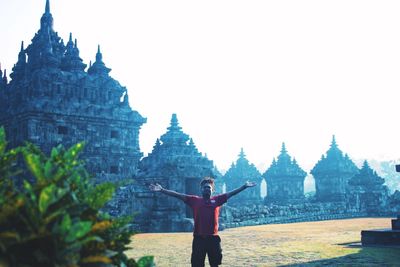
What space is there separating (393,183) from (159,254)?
115m

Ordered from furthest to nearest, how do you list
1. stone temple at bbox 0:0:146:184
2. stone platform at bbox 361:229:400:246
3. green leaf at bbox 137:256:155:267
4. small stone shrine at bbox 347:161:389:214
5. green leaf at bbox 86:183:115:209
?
small stone shrine at bbox 347:161:389:214
stone temple at bbox 0:0:146:184
stone platform at bbox 361:229:400:246
green leaf at bbox 137:256:155:267
green leaf at bbox 86:183:115:209

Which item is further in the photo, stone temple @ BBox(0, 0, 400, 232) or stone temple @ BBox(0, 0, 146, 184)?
stone temple @ BBox(0, 0, 146, 184)

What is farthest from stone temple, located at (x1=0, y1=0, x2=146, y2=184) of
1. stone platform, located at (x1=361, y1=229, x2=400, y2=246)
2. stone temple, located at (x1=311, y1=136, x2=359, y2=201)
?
stone platform, located at (x1=361, y1=229, x2=400, y2=246)

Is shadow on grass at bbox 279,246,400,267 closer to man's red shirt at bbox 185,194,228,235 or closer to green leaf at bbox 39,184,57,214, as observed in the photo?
man's red shirt at bbox 185,194,228,235

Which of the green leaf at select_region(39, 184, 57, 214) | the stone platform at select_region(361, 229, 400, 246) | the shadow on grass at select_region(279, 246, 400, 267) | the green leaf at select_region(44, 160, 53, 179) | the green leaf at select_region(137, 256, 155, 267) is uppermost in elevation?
the green leaf at select_region(44, 160, 53, 179)

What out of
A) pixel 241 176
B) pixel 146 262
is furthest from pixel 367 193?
pixel 146 262

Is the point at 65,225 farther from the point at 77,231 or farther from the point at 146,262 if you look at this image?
the point at 146,262

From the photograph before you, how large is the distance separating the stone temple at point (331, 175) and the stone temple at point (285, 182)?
4.90 feet

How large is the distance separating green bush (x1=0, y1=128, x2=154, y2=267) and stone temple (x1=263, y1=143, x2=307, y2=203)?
128 feet

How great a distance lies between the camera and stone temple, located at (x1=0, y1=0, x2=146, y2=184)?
29.2 metres

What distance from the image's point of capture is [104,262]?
9.75 ft

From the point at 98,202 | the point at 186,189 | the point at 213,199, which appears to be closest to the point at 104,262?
the point at 98,202

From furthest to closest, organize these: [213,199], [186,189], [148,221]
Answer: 1. [186,189]
2. [148,221]
3. [213,199]

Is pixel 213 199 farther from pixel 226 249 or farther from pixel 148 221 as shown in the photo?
pixel 148 221
